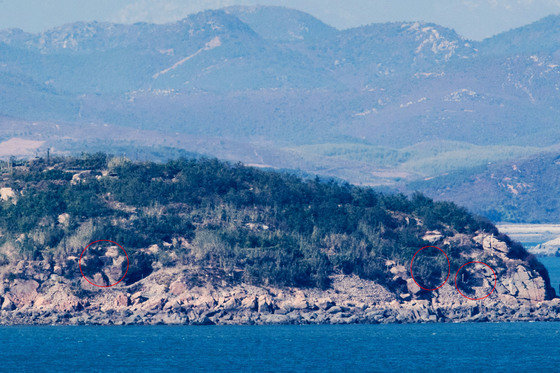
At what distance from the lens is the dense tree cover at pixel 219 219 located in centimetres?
6962

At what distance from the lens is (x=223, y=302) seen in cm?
6594

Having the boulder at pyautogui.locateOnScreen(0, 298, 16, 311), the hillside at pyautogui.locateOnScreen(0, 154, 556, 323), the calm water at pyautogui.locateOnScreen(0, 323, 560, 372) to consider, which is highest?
the hillside at pyautogui.locateOnScreen(0, 154, 556, 323)

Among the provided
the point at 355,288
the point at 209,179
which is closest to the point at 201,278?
the point at 355,288

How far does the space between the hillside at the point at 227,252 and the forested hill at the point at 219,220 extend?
10cm

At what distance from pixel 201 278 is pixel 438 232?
16.7 m

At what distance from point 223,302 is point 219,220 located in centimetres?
1025

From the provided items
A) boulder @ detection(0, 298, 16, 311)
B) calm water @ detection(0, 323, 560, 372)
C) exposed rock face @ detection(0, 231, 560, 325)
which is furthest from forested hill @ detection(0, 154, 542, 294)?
calm water @ detection(0, 323, 560, 372)

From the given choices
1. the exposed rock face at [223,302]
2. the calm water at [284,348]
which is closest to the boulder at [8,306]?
the exposed rock face at [223,302]

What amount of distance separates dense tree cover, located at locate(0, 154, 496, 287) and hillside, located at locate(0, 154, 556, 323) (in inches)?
3.7

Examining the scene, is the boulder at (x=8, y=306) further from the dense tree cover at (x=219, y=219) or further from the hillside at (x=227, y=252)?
the dense tree cover at (x=219, y=219)

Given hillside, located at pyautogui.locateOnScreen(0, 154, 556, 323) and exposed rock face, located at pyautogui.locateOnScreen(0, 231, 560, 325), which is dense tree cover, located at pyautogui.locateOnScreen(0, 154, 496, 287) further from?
exposed rock face, located at pyautogui.locateOnScreen(0, 231, 560, 325)

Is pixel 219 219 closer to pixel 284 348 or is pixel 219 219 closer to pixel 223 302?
pixel 223 302

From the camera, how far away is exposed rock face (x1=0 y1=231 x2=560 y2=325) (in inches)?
2562

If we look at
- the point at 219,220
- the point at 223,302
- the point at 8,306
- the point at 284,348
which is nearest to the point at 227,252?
the point at 223,302
